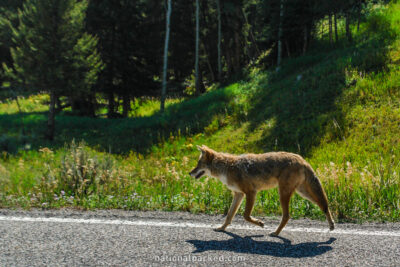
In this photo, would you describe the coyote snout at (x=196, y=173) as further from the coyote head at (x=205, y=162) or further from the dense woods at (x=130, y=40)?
the dense woods at (x=130, y=40)

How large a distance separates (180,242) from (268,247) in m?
1.04

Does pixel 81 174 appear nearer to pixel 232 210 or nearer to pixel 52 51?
pixel 232 210

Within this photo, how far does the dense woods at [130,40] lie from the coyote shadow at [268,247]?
55.6ft

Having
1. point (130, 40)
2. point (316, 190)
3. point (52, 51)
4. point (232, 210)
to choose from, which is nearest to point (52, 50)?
point (52, 51)

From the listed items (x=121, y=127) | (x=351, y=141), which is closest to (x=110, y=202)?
(x=351, y=141)

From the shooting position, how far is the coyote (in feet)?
13.2

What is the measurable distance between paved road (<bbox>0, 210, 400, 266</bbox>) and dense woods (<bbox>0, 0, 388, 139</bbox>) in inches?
618

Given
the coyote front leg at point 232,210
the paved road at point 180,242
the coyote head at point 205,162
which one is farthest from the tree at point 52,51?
the coyote front leg at point 232,210

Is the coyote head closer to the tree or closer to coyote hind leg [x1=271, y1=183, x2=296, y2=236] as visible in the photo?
coyote hind leg [x1=271, y1=183, x2=296, y2=236]

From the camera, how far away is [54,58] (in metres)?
18.4

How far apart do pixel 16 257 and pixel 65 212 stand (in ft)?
Result: 5.14

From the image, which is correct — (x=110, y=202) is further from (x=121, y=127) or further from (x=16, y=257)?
(x=121, y=127)

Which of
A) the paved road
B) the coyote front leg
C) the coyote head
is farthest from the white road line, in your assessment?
the coyote head

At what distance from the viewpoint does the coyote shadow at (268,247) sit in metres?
3.57
